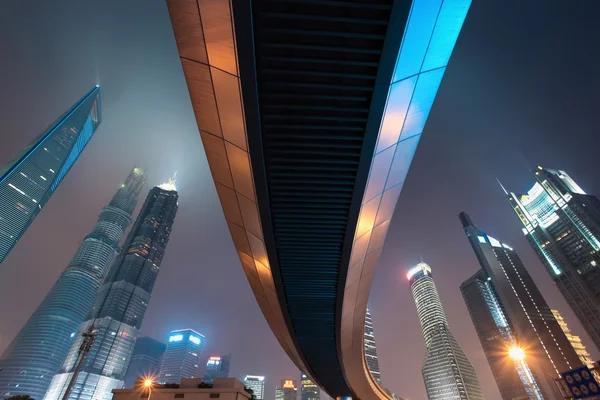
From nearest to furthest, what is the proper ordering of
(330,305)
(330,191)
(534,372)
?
(330,191) → (330,305) → (534,372)

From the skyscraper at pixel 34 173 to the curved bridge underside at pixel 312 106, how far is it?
163m

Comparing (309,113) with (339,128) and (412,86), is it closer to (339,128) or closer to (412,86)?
(339,128)

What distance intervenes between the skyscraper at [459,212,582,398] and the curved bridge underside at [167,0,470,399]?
549 ft

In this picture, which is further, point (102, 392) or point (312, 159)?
point (102, 392)

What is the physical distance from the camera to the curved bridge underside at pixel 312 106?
5859 millimetres

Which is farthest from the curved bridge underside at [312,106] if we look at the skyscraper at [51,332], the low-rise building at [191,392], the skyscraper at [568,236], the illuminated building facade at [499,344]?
the skyscraper at [51,332]

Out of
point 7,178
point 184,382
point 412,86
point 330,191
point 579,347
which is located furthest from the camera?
point 579,347

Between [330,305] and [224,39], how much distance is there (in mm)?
14078

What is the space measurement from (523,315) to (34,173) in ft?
794

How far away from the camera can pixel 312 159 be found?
8.58 metres

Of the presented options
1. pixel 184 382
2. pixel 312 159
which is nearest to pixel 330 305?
pixel 312 159

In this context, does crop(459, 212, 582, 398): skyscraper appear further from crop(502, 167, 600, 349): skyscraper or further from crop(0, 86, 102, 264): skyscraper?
crop(0, 86, 102, 264): skyscraper

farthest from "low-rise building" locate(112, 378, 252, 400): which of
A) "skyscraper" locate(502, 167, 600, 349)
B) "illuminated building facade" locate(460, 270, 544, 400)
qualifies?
"illuminated building facade" locate(460, 270, 544, 400)

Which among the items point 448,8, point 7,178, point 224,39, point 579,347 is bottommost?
point 224,39
